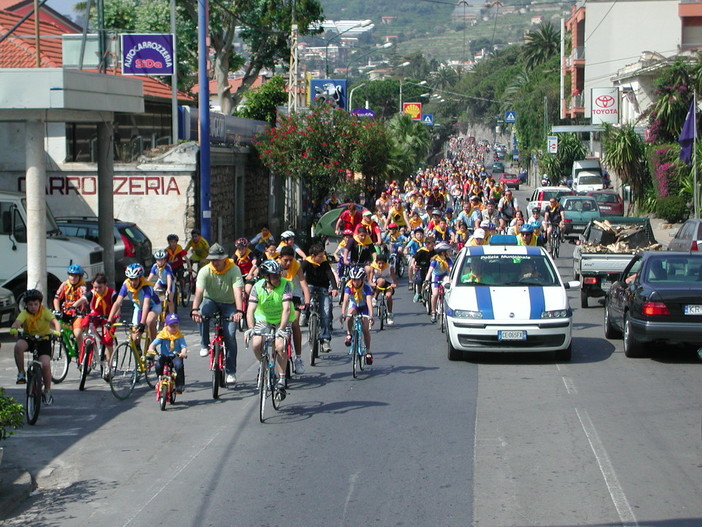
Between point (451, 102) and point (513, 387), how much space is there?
155215mm

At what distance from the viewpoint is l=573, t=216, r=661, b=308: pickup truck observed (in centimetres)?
2031

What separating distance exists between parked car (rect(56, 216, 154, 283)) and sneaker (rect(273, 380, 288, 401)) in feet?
37.3

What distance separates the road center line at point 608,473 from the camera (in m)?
7.75

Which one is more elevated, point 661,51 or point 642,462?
point 661,51

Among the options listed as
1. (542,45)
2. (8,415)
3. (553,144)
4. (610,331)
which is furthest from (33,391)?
(542,45)

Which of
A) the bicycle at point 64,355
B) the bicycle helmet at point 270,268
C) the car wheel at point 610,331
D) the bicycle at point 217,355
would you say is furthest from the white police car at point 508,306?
the bicycle at point 64,355

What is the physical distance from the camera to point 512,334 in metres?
14.3

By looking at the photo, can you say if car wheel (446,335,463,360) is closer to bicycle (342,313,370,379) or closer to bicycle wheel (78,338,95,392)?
bicycle (342,313,370,379)

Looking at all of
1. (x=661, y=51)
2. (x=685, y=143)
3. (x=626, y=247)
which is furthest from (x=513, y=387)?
(x=661, y=51)

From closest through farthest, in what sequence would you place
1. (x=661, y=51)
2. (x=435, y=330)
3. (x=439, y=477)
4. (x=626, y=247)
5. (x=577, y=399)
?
(x=439, y=477) → (x=577, y=399) → (x=435, y=330) → (x=626, y=247) → (x=661, y=51)

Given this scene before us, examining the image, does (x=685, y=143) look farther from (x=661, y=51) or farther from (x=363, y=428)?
(x=661, y=51)

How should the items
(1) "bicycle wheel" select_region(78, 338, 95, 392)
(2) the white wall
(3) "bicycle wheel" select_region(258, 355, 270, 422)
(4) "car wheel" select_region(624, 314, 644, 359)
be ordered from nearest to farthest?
1. (3) "bicycle wheel" select_region(258, 355, 270, 422)
2. (1) "bicycle wheel" select_region(78, 338, 95, 392)
3. (4) "car wheel" select_region(624, 314, 644, 359)
4. (2) the white wall

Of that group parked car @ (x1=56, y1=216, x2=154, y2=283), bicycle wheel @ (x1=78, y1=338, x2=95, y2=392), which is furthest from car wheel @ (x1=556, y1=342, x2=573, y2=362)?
parked car @ (x1=56, y1=216, x2=154, y2=283)

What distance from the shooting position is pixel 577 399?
482 inches
